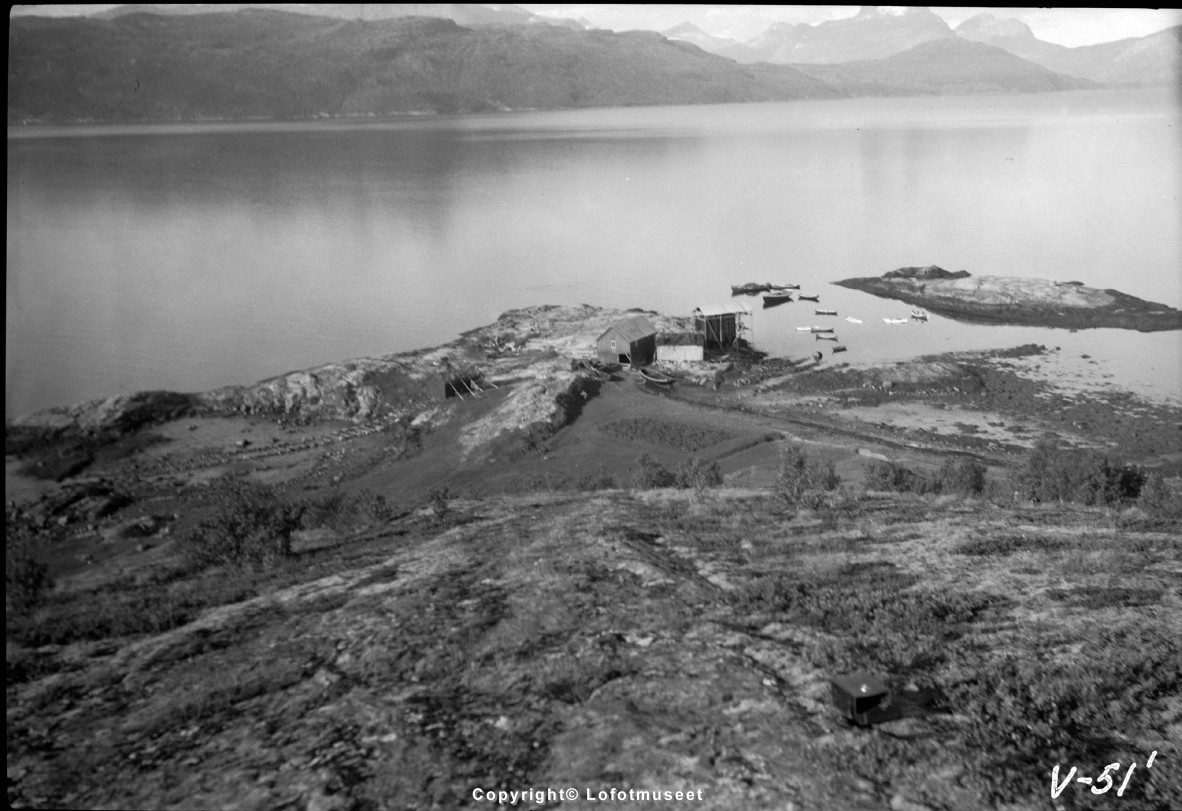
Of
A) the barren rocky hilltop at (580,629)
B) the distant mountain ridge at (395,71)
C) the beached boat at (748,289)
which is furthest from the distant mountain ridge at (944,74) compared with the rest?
the barren rocky hilltop at (580,629)

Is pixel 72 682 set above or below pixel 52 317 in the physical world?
below

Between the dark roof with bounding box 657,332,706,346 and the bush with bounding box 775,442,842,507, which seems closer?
the bush with bounding box 775,442,842,507

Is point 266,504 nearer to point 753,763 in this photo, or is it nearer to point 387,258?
point 753,763

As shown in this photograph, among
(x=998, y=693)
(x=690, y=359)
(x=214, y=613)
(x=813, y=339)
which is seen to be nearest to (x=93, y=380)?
(x=214, y=613)

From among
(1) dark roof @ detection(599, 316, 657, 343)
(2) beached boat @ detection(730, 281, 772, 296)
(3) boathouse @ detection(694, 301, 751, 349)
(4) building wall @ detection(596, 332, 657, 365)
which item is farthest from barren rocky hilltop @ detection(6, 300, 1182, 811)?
(2) beached boat @ detection(730, 281, 772, 296)

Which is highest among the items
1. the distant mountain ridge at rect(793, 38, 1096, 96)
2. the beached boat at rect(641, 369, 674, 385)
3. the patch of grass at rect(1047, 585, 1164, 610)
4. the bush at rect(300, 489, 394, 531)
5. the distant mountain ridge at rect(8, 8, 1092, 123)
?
the distant mountain ridge at rect(793, 38, 1096, 96)

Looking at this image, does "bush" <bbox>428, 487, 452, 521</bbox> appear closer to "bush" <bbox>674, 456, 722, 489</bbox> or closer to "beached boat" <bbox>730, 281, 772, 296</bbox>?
"bush" <bbox>674, 456, 722, 489</bbox>

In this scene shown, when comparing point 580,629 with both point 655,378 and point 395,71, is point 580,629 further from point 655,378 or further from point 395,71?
point 395,71
